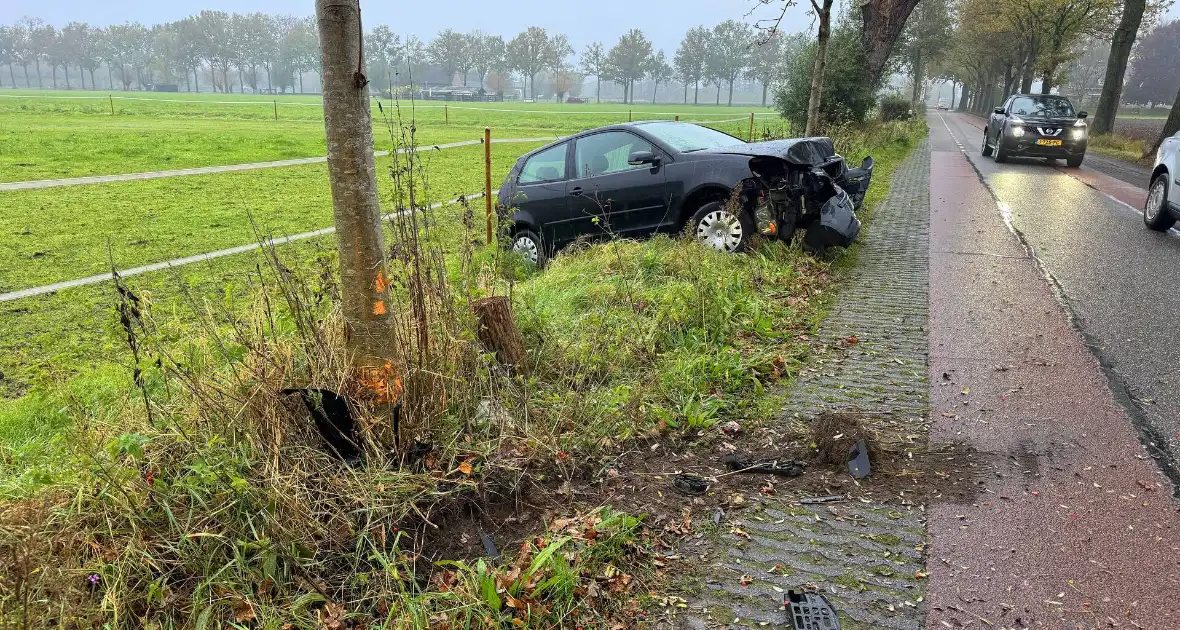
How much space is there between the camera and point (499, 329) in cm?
458

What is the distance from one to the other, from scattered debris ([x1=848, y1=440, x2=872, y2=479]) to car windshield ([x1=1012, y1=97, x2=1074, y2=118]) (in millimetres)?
18927

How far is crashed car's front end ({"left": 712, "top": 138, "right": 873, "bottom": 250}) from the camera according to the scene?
7781 millimetres

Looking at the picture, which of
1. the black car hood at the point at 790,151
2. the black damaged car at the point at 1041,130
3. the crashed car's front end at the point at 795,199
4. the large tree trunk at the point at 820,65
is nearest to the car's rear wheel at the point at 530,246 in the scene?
→ the black car hood at the point at 790,151

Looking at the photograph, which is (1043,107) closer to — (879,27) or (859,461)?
(879,27)

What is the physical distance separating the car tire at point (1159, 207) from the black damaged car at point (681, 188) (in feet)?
12.2

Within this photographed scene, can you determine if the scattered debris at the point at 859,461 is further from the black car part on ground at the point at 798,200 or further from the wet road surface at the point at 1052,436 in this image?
the black car part on ground at the point at 798,200

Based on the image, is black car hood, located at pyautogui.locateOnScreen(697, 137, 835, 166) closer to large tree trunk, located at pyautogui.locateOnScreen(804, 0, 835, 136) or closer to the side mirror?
the side mirror

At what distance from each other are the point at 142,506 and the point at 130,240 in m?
9.34

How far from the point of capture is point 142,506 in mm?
3016

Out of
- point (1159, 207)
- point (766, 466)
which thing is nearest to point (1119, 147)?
point (1159, 207)

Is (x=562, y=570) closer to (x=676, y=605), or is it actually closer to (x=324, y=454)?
(x=676, y=605)

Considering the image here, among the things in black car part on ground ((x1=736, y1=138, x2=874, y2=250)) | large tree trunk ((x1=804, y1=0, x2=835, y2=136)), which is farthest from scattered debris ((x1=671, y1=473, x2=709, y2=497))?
large tree trunk ((x1=804, y1=0, x2=835, y2=136))

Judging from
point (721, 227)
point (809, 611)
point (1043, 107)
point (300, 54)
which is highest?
point (300, 54)

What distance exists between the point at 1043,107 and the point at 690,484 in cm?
2014
